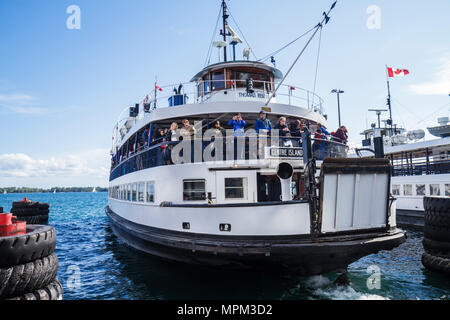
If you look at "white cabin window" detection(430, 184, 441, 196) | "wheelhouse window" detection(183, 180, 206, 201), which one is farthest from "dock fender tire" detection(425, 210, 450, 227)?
"white cabin window" detection(430, 184, 441, 196)

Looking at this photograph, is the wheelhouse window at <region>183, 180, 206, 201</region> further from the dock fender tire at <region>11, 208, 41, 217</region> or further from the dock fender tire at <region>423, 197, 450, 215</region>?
the dock fender tire at <region>11, 208, 41, 217</region>

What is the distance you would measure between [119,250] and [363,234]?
1010cm

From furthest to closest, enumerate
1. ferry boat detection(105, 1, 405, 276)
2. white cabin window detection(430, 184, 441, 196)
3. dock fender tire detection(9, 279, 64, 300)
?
white cabin window detection(430, 184, 441, 196), ferry boat detection(105, 1, 405, 276), dock fender tire detection(9, 279, 64, 300)

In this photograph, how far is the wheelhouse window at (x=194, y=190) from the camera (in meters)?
8.82

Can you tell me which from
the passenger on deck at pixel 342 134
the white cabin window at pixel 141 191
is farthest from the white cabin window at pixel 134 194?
the passenger on deck at pixel 342 134

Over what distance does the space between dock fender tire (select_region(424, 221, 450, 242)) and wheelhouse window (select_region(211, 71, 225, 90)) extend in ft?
30.2

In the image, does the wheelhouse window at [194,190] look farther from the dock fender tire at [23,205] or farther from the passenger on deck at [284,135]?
the dock fender tire at [23,205]

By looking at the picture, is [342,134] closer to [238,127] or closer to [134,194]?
[238,127]

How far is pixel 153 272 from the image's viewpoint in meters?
9.09

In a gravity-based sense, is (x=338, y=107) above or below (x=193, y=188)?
above

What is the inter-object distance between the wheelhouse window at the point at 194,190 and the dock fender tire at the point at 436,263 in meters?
7.43

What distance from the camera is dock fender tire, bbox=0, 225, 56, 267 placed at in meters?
4.59
